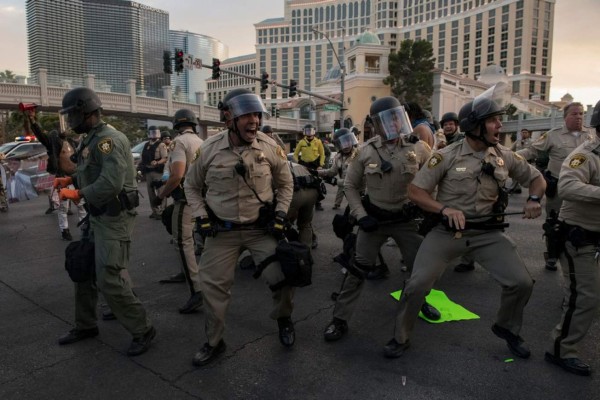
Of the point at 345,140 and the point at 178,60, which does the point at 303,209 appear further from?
the point at 178,60

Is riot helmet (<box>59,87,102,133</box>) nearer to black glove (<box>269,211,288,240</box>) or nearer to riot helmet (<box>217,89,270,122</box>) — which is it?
riot helmet (<box>217,89,270,122</box>)

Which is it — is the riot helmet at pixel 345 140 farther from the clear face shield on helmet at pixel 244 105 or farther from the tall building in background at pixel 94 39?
the tall building in background at pixel 94 39

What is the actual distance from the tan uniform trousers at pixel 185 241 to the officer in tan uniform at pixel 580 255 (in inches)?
Result: 128

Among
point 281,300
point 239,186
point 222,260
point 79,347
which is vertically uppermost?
point 239,186

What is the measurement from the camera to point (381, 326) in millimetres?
3988

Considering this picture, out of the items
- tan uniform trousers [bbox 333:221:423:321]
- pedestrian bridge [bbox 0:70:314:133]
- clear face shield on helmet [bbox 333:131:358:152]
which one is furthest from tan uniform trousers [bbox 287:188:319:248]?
pedestrian bridge [bbox 0:70:314:133]

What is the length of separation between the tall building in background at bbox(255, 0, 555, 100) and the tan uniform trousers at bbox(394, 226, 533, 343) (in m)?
79.5

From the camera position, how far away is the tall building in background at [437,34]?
10356 centimetres

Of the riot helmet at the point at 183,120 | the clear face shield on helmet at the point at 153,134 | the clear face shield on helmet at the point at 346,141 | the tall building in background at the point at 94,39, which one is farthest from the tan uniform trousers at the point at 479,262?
the tall building in background at the point at 94,39

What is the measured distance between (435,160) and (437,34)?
13066 centimetres

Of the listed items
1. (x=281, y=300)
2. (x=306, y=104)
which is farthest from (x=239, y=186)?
(x=306, y=104)

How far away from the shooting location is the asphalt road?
9.73 feet

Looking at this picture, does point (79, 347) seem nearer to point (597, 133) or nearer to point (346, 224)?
point (346, 224)

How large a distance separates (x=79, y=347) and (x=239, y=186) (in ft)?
6.31
